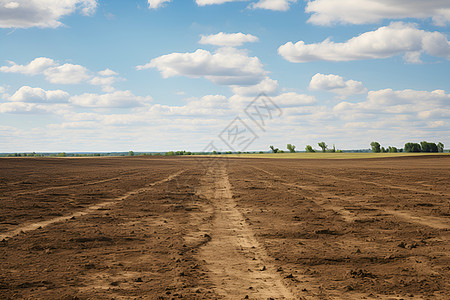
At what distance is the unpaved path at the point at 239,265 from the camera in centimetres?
544

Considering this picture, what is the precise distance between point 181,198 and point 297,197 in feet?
16.8

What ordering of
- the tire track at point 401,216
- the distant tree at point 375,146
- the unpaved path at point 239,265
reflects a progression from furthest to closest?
the distant tree at point 375,146
the tire track at point 401,216
the unpaved path at point 239,265

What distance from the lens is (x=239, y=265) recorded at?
6.74m

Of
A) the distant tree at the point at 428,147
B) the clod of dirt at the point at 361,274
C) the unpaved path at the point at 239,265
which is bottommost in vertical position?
the clod of dirt at the point at 361,274

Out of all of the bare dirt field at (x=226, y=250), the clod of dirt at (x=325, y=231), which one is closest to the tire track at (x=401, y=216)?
the bare dirt field at (x=226, y=250)

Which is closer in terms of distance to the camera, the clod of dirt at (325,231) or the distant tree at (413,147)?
the clod of dirt at (325,231)

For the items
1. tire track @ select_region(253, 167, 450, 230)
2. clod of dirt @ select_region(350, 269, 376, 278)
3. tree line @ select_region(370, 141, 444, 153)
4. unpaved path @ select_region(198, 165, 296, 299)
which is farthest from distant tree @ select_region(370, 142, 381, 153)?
clod of dirt @ select_region(350, 269, 376, 278)

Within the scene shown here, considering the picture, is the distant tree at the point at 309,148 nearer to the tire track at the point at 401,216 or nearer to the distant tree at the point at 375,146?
the distant tree at the point at 375,146

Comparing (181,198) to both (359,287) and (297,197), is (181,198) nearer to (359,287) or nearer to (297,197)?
(297,197)

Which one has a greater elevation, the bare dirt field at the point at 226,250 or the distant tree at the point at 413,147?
the distant tree at the point at 413,147

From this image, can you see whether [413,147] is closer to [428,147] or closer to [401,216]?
[428,147]

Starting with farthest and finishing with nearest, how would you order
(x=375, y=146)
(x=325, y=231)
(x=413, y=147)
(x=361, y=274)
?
1. (x=375, y=146)
2. (x=413, y=147)
3. (x=325, y=231)
4. (x=361, y=274)

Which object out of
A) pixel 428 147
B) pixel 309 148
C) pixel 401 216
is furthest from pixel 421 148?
pixel 401 216

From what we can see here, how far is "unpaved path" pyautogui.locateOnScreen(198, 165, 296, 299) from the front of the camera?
544 centimetres
